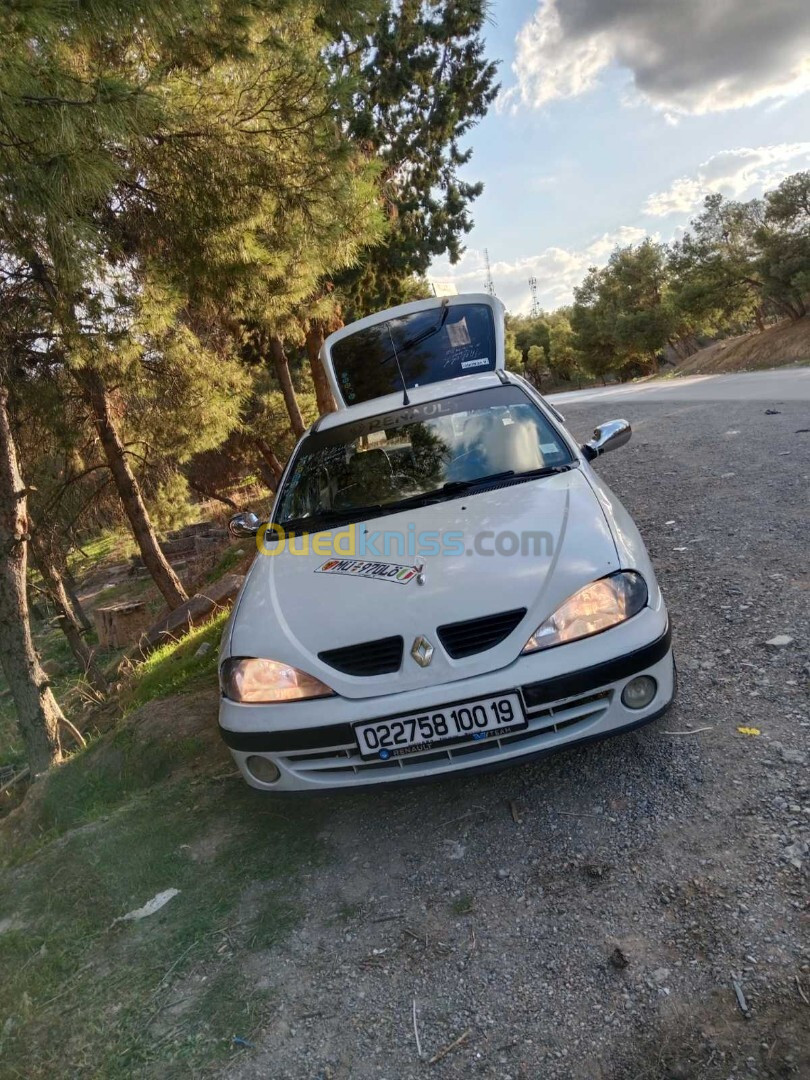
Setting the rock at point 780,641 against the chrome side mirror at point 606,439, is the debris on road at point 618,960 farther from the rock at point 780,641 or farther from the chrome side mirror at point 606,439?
the chrome side mirror at point 606,439

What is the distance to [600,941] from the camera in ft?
6.84

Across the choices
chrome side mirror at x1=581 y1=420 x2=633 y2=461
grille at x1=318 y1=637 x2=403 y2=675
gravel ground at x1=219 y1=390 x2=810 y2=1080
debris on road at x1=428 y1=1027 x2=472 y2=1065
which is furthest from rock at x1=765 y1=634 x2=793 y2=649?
debris on road at x1=428 y1=1027 x2=472 y2=1065

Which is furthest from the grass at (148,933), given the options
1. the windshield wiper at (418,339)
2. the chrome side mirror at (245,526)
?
the windshield wiper at (418,339)

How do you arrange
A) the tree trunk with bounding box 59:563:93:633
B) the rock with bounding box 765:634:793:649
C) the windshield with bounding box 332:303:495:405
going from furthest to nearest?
the tree trunk with bounding box 59:563:93:633
the windshield with bounding box 332:303:495:405
the rock with bounding box 765:634:793:649

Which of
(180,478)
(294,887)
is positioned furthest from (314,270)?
(180,478)

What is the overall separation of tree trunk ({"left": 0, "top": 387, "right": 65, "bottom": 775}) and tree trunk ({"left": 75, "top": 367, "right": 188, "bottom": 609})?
3046 mm

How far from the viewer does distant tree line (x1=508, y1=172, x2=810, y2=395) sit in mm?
32312

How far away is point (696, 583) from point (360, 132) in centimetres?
1015

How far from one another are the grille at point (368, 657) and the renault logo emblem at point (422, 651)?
0.19ft

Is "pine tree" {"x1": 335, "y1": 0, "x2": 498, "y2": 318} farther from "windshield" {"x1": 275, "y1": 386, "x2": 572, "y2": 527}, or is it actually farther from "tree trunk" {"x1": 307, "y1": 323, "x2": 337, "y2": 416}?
"windshield" {"x1": 275, "y1": 386, "x2": 572, "y2": 527}

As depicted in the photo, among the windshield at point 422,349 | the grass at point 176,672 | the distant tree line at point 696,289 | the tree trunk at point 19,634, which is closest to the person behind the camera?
the tree trunk at point 19,634

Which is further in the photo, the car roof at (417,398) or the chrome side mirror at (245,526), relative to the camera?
the car roof at (417,398)

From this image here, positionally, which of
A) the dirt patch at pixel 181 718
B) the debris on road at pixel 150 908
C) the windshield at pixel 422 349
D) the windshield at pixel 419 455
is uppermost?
the windshield at pixel 422 349

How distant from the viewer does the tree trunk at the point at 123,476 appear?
29.0 feet
